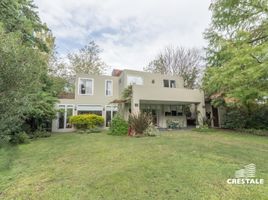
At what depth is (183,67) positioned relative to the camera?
1135 inches

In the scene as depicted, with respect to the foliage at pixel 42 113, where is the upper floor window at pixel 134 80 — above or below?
above

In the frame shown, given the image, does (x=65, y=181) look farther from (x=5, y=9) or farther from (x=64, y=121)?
(x=64, y=121)

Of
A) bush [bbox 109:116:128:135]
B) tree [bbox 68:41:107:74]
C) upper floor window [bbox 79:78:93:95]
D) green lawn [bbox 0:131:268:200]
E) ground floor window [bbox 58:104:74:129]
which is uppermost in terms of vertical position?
tree [bbox 68:41:107:74]

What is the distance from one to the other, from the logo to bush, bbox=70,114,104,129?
14.6 metres

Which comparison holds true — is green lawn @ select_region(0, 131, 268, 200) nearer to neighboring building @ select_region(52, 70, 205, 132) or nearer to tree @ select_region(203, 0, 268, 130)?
tree @ select_region(203, 0, 268, 130)

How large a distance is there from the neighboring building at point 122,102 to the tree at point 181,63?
744cm

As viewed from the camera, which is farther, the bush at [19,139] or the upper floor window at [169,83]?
the upper floor window at [169,83]

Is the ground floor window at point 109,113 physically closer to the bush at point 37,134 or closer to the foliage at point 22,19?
the bush at point 37,134

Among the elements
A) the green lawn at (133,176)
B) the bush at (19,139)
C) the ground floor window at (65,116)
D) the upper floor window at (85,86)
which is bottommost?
the green lawn at (133,176)

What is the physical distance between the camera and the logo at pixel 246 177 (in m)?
4.52

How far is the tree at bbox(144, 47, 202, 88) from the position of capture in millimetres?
28406

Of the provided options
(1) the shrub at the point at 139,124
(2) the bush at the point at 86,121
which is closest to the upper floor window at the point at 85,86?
(2) the bush at the point at 86,121

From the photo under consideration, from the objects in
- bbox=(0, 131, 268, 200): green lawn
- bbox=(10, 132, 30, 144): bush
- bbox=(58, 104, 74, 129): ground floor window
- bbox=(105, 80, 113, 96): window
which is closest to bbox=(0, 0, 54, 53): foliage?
bbox=(58, 104, 74, 129): ground floor window

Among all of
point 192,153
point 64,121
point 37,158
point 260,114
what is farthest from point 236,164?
point 64,121
